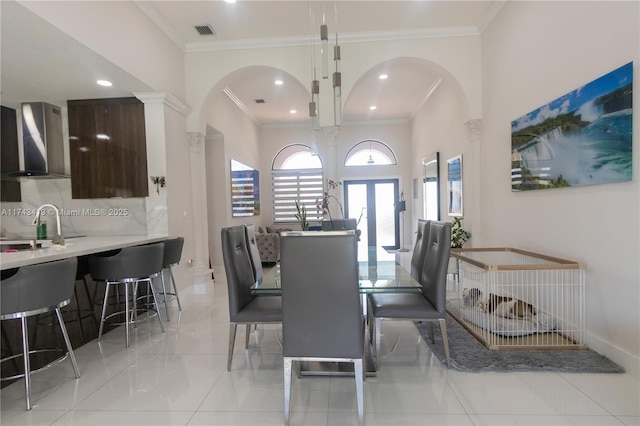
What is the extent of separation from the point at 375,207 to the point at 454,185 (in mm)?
3819

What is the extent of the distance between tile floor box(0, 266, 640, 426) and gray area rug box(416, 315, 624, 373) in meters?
0.07

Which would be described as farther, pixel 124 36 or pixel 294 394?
pixel 124 36

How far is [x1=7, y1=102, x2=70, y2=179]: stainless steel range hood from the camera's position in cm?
425

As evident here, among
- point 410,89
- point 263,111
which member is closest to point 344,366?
point 410,89

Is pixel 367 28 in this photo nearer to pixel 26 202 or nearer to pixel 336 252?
pixel 336 252

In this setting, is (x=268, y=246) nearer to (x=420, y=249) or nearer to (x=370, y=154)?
(x=370, y=154)

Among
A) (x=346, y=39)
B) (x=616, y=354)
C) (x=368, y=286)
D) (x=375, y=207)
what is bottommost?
(x=616, y=354)

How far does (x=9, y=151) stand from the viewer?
15.0 ft

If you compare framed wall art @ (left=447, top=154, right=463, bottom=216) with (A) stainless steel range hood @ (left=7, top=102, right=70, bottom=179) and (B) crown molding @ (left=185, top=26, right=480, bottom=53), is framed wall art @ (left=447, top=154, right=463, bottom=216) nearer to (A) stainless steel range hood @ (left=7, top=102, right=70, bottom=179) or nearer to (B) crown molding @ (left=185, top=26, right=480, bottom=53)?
(B) crown molding @ (left=185, top=26, right=480, bottom=53)

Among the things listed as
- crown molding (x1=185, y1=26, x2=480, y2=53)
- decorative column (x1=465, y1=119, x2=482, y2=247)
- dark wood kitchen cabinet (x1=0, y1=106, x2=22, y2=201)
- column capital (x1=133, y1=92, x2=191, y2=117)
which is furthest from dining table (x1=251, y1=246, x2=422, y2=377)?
dark wood kitchen cabinet (x1=0, y1=106, x2=22, y2=201)

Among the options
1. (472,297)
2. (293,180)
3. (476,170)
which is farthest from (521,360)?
(293,180)

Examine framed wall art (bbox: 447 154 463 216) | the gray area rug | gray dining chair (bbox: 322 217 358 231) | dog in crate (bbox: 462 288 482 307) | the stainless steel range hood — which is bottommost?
the gray area rug

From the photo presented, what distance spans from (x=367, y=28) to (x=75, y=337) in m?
4.73

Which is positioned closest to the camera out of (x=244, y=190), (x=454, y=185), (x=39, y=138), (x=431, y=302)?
(x=431, y=302)
